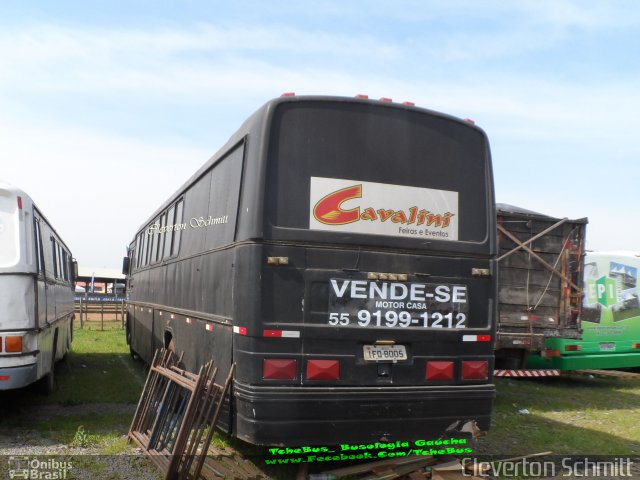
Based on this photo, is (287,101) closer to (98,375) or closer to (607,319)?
(98,375)

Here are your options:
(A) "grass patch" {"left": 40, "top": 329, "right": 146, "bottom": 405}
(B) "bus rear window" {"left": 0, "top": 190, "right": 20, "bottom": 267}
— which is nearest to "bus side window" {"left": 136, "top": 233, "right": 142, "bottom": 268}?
(A) "grass patch" {"left": 40, "top": 329, "right": 146, "bottom": 405}

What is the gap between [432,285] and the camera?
19.1ft

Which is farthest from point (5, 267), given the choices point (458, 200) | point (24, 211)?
point (458, 200)

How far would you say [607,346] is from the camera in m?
13.2

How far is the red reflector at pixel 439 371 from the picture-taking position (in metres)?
5.75

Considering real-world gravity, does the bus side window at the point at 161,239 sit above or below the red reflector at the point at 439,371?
above

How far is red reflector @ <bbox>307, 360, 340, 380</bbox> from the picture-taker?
5367 mm

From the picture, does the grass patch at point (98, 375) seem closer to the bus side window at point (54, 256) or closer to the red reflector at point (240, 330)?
the bus side window at point (54, 256)

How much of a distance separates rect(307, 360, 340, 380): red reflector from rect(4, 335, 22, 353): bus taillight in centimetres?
336

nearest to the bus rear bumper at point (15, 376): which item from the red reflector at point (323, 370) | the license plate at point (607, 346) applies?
the red reflector at point (323, 370)

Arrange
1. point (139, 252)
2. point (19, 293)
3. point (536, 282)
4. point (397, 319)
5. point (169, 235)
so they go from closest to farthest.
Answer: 1. point (397, 319)
2. point (19, 293)
3. point (169, 235)
4. point (536, 282)
5. point (139, 252)

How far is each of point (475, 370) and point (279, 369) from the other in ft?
6.28

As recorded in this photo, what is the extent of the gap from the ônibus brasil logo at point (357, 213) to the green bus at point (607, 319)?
25.4ft
